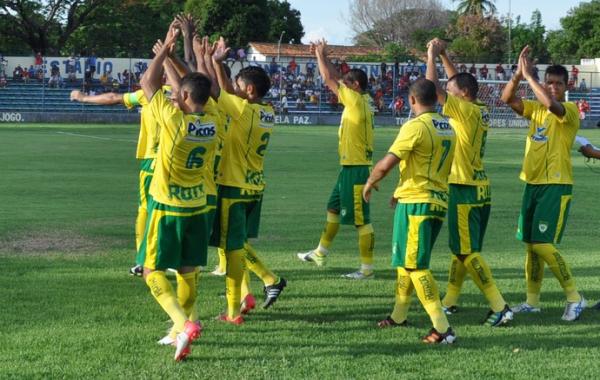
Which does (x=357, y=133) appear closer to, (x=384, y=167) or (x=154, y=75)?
(x=384, y=167)

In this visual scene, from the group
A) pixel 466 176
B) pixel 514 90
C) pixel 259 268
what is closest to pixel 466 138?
pixel 466 176

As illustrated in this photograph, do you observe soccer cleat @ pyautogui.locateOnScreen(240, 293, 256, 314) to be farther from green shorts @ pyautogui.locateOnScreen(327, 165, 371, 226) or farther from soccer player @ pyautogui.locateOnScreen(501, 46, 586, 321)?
soccer player @ pyautogui.locateOnScreen(501, 46, 586, 321)

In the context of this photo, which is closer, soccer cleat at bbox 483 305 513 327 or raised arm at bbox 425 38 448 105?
soccer cleat at bbox 483 305 513 327

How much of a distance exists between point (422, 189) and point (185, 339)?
8.15 ft

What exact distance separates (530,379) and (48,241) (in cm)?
787

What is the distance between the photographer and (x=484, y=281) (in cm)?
851

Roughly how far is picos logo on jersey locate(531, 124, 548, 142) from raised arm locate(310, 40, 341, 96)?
2441 millimetres

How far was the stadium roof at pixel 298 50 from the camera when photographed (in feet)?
242

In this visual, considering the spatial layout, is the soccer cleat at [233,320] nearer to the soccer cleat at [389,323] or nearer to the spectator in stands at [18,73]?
the soccer cleat at [389,323]

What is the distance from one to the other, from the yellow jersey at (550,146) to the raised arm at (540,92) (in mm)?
176

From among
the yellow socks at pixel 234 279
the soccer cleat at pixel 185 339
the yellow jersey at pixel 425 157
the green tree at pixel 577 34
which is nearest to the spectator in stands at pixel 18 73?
the yellow socks at pixel 234 279

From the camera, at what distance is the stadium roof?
7362 cm

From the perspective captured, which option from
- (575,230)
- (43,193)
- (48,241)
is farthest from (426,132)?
(43,193)

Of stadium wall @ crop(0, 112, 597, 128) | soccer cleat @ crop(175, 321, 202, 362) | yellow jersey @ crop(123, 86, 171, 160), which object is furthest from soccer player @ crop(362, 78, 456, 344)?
stadium wall @ crop(0, 112, 597, 128)
